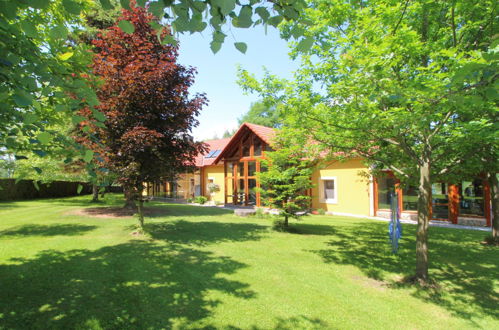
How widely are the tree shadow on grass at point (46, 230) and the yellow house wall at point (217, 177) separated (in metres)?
13.6

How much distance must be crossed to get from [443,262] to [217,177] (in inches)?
751

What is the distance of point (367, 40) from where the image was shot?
5.19 meters

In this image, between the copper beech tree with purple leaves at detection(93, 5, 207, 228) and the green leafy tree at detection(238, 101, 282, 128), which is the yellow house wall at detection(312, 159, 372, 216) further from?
the green leafy tree at detection(238, 101, 282, 128)

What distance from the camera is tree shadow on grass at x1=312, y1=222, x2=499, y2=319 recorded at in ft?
16.4

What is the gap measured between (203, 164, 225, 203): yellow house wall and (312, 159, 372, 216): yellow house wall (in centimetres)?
1011

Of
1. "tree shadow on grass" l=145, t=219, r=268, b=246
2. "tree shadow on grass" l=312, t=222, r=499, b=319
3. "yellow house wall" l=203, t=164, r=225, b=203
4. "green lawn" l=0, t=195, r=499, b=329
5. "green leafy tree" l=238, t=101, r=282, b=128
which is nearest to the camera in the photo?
"green lawn" l=0, t=195, r=499, b=329

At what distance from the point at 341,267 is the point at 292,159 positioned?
4.87 metres

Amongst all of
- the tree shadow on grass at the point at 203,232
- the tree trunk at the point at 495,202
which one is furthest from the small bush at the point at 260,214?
the tree trunk at the point at 495,202

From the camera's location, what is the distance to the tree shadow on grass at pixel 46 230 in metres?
9.35

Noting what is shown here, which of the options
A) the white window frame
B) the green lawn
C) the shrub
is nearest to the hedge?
the shrub

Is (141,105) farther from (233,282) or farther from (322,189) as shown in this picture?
(322,189)

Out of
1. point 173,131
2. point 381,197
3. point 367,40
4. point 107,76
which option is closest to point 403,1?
point 367,40

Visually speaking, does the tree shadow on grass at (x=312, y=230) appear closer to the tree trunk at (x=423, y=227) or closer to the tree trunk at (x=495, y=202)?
the tree trunk at (x=423, y=227)

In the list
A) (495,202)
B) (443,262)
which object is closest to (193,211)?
(443,262)
